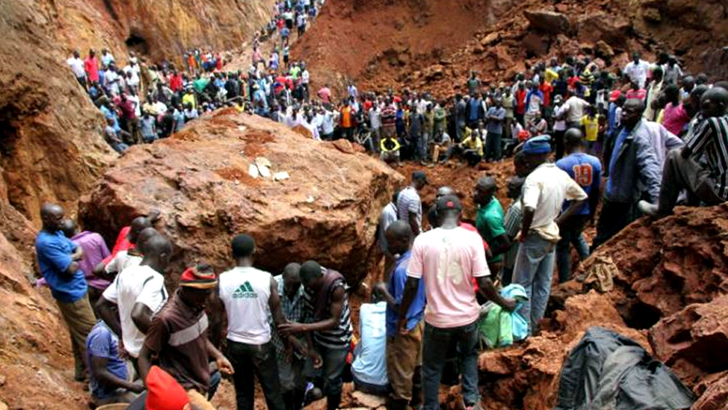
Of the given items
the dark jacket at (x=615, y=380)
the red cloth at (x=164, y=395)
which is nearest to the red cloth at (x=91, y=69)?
the red cloth at (x=164, y=395)

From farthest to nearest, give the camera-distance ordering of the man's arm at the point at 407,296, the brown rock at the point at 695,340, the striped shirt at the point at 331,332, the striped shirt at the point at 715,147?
the striped shirt at the point at 331,332 → the striped shirt at the point at 715,147 → the man's arm at the point at 407,296 → the brown rock at the point at 695,340

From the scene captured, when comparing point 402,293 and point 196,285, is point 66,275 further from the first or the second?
point 402,293

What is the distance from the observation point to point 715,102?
17.9 ft

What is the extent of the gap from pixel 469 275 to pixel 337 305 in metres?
1.15

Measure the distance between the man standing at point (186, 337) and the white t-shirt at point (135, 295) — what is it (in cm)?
34

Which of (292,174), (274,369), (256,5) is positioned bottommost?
(274,369)

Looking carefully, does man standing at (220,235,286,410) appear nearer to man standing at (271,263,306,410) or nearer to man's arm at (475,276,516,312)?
man standing at (271,263,306,410)

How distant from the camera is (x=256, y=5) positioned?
3509 centimetres

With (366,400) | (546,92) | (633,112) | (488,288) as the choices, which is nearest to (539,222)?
(488,288)

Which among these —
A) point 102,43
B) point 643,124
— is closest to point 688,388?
point 643,124

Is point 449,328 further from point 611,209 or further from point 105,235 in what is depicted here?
point 105,235

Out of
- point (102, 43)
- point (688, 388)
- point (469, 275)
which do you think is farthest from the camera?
point (102, 43)

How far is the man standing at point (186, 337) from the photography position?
13.7ft

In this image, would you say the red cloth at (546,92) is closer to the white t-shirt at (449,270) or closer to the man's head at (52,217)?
the white t-shirt at (449,270)
